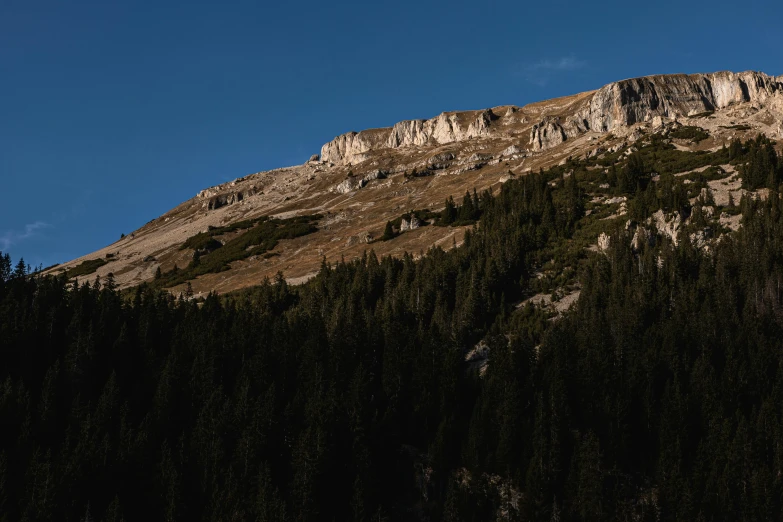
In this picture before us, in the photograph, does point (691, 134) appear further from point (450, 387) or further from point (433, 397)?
point (433, 397)

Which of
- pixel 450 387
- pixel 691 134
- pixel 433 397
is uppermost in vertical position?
pixel 691 134

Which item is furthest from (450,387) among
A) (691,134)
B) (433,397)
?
(691,134)

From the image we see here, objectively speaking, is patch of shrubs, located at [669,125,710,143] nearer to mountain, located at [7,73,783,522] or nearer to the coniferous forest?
mountain, located at [7,73,783,522]

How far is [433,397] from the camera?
9088cm

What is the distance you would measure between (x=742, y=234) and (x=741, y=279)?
48.3 ft

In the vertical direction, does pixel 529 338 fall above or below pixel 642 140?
below

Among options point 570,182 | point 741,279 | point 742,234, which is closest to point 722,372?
point 741,279

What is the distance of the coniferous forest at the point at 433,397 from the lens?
73062mm

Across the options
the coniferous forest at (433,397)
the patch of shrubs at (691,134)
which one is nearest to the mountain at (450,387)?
the coniferous forest at (433,397)

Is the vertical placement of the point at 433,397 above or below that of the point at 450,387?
below

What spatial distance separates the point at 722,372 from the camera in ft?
285

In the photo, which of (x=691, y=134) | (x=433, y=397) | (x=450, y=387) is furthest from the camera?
(x=691, y=134)

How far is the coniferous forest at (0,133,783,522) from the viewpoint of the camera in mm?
73062

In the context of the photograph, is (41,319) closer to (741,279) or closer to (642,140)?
(741,279)
